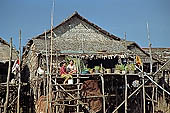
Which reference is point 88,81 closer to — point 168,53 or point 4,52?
point 4,52

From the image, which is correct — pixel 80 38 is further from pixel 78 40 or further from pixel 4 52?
pixel 4 52

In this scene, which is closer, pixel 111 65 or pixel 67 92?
pixel 67 92

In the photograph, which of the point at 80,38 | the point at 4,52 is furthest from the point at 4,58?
the point at 80,38

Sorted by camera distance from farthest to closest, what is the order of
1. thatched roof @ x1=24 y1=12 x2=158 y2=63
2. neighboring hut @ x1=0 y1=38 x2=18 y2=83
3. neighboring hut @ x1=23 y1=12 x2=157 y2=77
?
neighboring hut @ x1=0 y1=38 x2=18 y2=83 → thatched roof @ x1=24 y1=12 x2=158 y2=63 → neighboring hut @ x1=23 y1=12 x2=157 y2=77

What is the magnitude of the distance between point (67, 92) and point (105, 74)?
2.26m

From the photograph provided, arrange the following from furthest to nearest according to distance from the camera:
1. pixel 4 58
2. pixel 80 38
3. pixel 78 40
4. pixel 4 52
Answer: pixel 4 52 → pixel 80 38 → pixel 78 40 → pixel 4 58

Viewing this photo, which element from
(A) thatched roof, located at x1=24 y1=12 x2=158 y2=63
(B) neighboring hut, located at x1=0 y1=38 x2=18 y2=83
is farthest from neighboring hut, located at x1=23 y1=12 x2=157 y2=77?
(B) neighboring hut, located at x1=0 y1=38 x2=18 y2=83

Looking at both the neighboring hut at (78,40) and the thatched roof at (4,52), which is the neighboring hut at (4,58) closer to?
the thatched roof at (4,52)

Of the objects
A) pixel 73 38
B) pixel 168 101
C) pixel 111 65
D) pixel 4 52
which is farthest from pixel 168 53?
pixel 4 52

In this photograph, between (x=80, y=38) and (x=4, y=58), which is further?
(x=80, y=38)

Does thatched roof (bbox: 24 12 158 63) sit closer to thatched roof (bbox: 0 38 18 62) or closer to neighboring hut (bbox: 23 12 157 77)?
neighboring hut (bbox: 23 12 157 77)

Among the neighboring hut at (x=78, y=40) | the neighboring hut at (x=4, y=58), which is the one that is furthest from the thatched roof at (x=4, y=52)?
the neighboring hut at (x=78, y=40)

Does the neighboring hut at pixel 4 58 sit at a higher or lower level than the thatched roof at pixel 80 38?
lower

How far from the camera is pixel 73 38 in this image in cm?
1681
